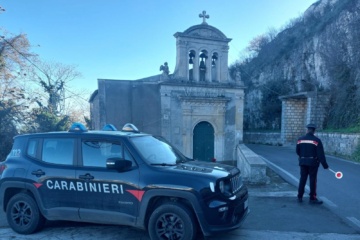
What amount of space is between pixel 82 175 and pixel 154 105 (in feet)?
39.9

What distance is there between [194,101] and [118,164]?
13799mm

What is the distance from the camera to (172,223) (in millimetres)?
3744

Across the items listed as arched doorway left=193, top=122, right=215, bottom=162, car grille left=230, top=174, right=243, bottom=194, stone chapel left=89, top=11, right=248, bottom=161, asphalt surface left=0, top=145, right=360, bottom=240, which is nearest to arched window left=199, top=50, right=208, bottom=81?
stone chapel left=89, top=11, right=248, bottom=161

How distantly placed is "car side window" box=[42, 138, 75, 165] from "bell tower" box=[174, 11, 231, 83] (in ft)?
42.4

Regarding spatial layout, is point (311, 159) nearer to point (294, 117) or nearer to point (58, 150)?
point (58, 150)

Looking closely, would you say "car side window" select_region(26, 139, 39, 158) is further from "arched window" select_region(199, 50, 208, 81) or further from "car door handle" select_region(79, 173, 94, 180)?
"arched window" select_region(199, 50, 208, 81)

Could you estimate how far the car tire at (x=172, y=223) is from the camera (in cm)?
364

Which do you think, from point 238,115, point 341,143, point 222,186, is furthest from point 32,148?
point 341,143

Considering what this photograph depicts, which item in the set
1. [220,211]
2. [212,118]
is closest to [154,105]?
[212,118]

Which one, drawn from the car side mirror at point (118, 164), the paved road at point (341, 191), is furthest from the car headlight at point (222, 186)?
the paved road at point (341, 191)

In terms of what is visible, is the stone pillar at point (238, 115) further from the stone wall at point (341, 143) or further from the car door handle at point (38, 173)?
the car door handle at point (38, 173)

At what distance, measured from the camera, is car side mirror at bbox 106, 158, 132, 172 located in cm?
381

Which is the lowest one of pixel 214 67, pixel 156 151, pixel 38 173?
pixel 38 173

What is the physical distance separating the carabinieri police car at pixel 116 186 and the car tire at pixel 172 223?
14 millimetres
